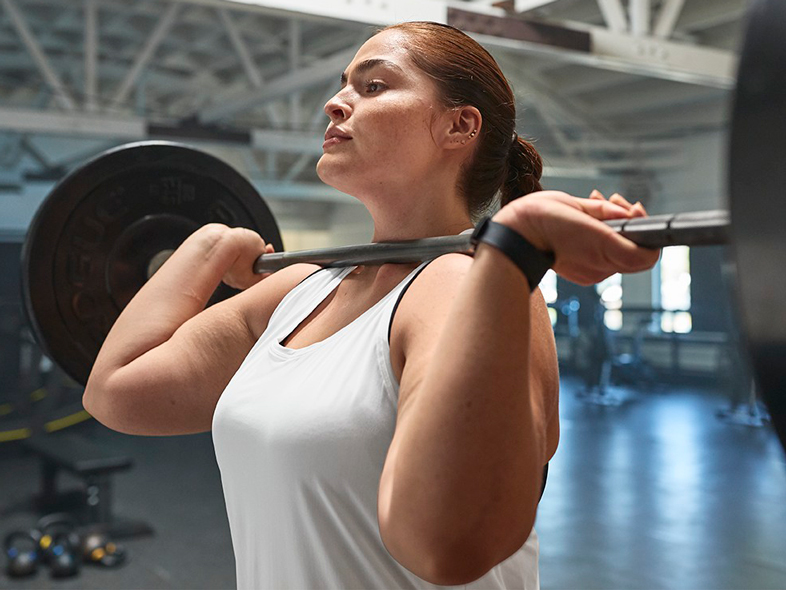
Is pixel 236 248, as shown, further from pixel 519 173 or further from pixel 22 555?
pixel 22 555

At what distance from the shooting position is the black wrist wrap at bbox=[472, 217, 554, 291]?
2.34 feet

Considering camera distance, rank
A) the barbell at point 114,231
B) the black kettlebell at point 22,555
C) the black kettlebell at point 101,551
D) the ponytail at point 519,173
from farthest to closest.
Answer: the black kettlebell at point 101,551 → the black kettlebell at point 22,555 → the barbell at point 114,231 → the ponytail at point 519,173

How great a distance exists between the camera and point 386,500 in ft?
2.51

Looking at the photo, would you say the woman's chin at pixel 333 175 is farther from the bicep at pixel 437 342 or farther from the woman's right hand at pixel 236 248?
the woman's right hand at pixel 236 248

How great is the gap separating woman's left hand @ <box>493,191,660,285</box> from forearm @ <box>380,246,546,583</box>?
4cm

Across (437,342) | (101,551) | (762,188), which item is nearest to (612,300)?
(101,551)

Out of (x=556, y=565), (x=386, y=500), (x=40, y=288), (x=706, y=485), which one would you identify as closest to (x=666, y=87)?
(x=706, y=485)

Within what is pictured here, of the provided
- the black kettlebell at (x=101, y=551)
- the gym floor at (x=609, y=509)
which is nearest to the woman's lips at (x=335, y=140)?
the gym floor at (x=609, y=509)

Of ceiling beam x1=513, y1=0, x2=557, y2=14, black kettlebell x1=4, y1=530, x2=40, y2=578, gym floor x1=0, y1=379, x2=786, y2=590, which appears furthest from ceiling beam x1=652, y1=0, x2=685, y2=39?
black kettlebell x1=4, y1=530, x2=40, y2=578

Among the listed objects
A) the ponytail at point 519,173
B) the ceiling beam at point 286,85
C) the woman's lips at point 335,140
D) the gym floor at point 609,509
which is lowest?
the gym floor at point 609,509

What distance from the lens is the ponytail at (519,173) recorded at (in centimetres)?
121

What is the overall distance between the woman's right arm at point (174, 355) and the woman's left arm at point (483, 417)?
0.59 metres

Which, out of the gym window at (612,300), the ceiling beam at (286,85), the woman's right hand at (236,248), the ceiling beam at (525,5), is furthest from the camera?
the gym window at (612,300)

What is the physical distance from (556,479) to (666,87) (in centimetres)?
503
